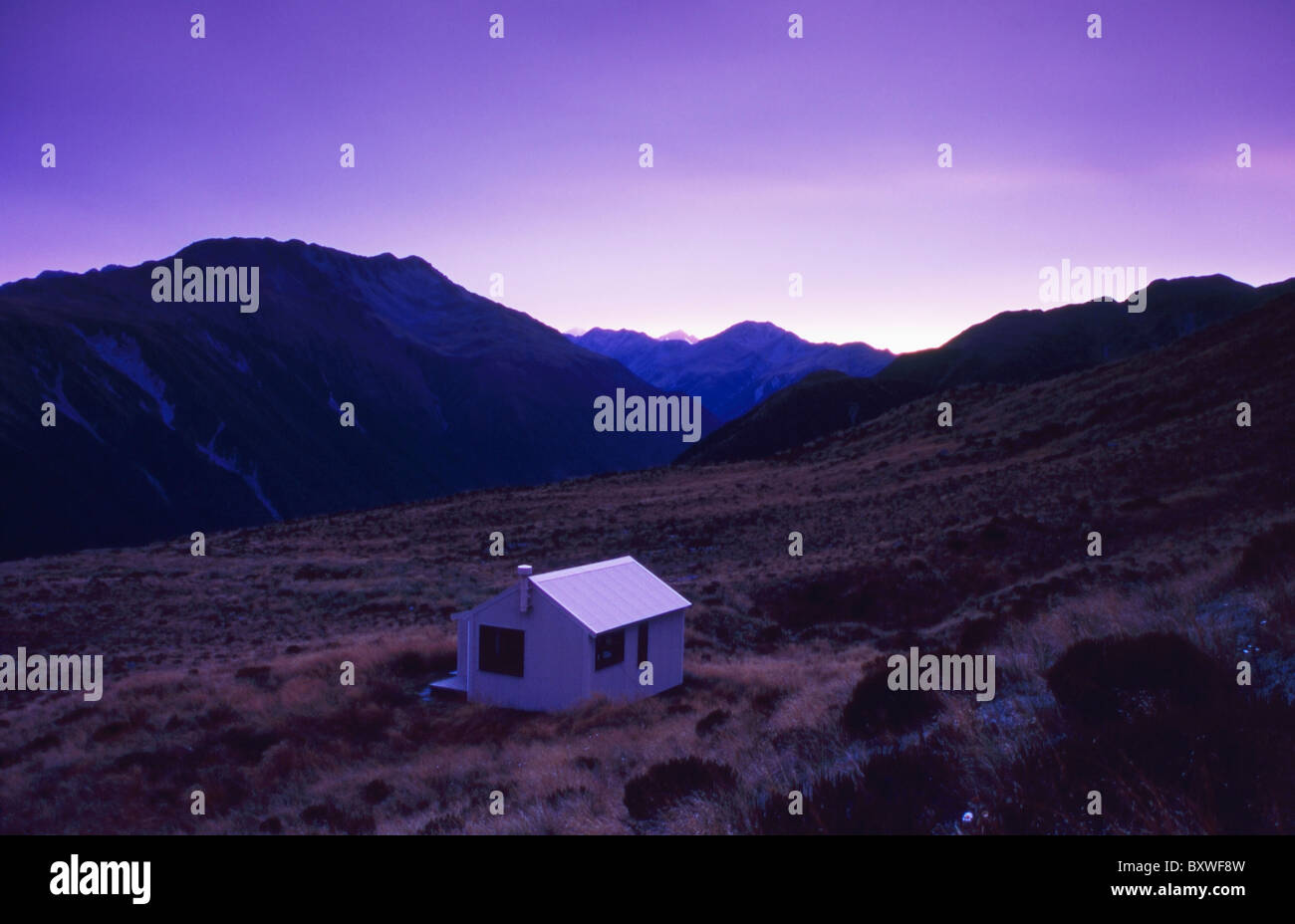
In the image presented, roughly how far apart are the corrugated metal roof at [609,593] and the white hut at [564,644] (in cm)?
3

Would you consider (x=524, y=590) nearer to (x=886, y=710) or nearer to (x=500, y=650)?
(x=500, y=650)

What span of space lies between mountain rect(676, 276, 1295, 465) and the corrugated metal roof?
101240 millimetres

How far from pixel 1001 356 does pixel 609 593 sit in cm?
15095

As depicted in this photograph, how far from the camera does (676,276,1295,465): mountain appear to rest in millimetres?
131375

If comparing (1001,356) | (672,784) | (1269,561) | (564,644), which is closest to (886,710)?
(672,784)

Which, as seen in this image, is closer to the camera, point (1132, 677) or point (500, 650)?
point (1132, 677)

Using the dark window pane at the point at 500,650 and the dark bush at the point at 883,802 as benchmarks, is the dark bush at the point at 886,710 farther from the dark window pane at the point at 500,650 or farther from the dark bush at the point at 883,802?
the dark window pane at the point at 500,650

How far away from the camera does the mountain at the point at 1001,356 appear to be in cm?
13138

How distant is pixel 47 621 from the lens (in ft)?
108

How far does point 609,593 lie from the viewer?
22.1 m

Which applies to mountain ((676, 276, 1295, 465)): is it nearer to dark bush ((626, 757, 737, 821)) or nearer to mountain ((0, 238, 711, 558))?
mountain ((0, 238, 711, 558))
